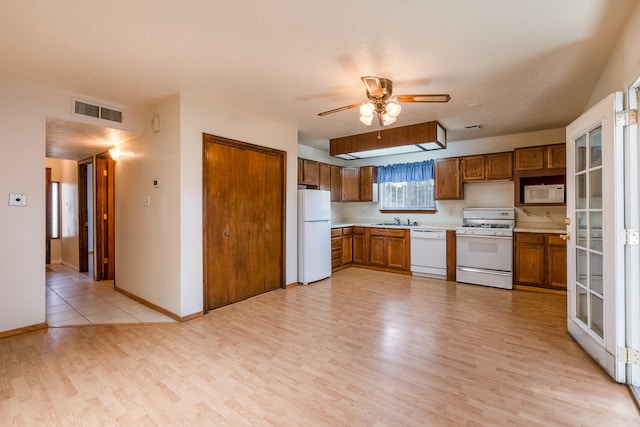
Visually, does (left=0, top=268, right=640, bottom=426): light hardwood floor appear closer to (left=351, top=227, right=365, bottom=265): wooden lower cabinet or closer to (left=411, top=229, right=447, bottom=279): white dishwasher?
(left=411, top=229, right=447, bottom=279): white dishwasher

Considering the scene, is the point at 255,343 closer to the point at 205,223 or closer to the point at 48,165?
the point at 205,223

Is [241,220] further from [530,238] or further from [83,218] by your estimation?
[530,238]

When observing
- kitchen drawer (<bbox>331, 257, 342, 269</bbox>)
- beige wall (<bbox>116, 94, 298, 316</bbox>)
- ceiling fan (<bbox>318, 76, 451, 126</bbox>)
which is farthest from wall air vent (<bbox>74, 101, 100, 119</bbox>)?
kitchen drawer (<bbox>331, 257, 342, 269</bbox>)

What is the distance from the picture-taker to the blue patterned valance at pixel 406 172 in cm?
563

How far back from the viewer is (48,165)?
6188mm

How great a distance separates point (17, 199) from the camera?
2.87 m

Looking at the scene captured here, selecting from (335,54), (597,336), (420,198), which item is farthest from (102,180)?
(597,336)

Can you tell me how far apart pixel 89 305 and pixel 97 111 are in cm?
236

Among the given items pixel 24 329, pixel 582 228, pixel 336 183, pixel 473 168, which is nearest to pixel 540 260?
pixel 473 168

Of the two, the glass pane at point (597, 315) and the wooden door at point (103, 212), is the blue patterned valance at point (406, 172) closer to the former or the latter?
the glass pane at point (597, 315)

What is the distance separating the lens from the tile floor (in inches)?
126

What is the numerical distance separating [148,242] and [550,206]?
586 cm

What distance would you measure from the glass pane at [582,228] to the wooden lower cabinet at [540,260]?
1.80 meters

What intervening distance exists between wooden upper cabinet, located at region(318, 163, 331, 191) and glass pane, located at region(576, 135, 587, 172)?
12.6 feet
